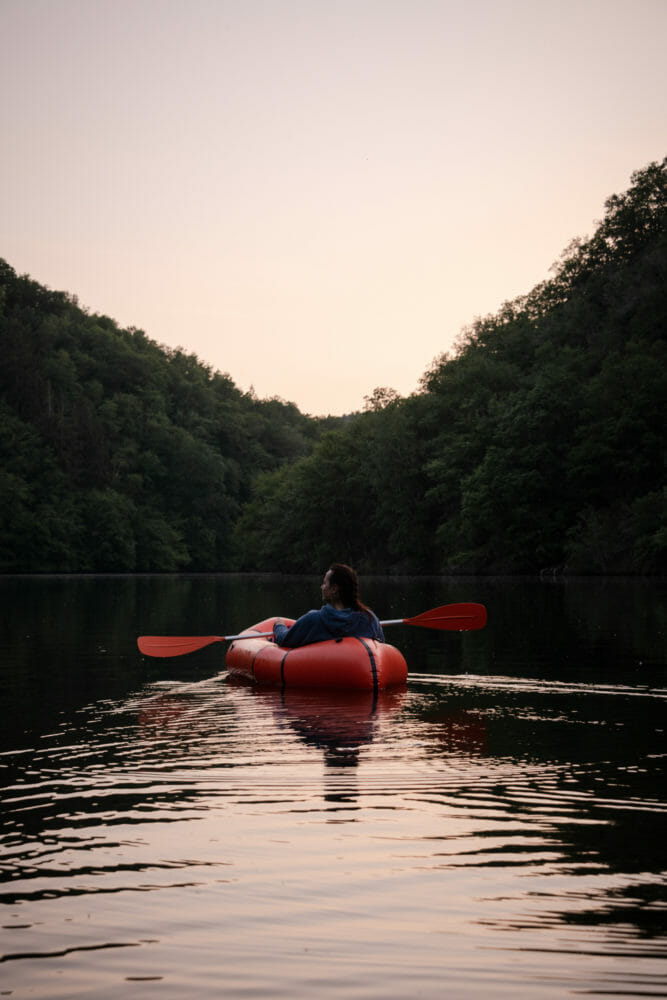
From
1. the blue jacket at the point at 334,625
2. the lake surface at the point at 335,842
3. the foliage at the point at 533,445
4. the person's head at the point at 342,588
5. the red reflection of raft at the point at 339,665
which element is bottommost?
the lake surface at the point at 335,842

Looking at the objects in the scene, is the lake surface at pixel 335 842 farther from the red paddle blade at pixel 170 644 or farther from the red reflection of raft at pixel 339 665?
the red paddle blade at pixel 170 644

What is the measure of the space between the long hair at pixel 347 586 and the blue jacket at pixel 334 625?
0.22ft

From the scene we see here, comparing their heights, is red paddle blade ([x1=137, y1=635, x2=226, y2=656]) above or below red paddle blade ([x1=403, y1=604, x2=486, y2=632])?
below

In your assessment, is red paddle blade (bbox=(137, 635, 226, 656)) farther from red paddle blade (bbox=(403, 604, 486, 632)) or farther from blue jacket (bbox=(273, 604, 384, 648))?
red paddle blade (bbox=(403, 604, 486, 632))

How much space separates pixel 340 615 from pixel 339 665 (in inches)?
18.5

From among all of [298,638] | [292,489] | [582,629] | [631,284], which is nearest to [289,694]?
[298,638]

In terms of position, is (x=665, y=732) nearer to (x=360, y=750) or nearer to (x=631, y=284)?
(x=360, y=750)

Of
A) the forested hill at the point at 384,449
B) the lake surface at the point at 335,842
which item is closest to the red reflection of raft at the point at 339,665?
the lake surface at the point at 335,842

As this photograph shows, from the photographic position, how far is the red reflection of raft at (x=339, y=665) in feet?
30.4

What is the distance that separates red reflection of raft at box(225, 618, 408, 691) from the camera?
9273 millimetres

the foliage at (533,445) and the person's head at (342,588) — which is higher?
the foliage at (533,445)

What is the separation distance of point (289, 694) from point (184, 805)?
457 cm

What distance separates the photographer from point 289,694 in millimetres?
9570

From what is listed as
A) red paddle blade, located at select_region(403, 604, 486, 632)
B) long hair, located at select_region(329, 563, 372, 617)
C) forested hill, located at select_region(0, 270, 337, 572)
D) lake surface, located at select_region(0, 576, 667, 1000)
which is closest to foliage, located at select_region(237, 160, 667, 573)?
forested hill, located at select_region(0, 270, 337, 572)
